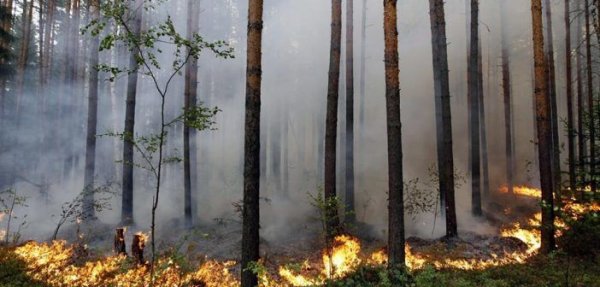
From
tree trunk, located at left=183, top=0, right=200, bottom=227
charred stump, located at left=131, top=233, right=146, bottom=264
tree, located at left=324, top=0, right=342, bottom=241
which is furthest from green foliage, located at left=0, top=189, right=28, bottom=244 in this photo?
tree, located at left=324, top=0, right=342, bottom=241

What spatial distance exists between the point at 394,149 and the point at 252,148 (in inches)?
108

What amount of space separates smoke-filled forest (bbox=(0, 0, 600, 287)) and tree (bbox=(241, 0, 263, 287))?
0.04 m

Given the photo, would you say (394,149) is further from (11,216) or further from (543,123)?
(11,216)

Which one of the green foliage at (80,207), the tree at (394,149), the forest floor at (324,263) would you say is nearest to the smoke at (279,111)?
the green foliage at (80,207)

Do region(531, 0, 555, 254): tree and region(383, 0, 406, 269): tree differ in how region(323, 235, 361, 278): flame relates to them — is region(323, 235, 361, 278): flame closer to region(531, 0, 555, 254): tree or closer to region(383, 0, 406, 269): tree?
region(383, 0, 406, 269): tree

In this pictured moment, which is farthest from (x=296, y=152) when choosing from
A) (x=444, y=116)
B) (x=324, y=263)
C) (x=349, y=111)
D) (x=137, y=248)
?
(x=137, y=248)

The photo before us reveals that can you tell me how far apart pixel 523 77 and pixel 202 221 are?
33.4 m

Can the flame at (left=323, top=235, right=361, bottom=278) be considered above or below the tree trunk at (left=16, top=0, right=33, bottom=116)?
below

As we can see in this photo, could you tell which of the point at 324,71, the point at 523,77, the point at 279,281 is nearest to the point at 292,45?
the point at 324,71

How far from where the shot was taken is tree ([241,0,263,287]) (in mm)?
6188

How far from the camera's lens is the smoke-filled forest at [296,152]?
694 centimetres

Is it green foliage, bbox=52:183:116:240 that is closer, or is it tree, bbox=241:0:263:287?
tree, bbox=241:0:263:287

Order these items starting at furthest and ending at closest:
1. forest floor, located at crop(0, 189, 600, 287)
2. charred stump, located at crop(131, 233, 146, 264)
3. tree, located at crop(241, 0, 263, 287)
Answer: charred stump, located at crop(131, 233, 146, 264) < forest floor, located at crop(0, 189, 600, 287) < tree, located at crop(241, 0, 263, 287)

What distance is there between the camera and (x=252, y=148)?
6285mm
